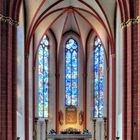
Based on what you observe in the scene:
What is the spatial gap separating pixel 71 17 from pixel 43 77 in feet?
17.8

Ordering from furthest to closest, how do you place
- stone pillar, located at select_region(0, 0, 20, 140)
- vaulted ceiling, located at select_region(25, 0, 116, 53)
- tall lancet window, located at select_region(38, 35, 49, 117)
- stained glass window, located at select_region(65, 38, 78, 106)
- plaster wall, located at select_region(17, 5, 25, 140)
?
stained glass window, located at select_region(65, 38, 78, 106) < tall lancet window, located at select_region(38, 35, 49, 117) < vaulted ceiling, located at select_region(25, 0, 116, 53) < plaster wall, located at select_region(17, 5, 25, 140) < stone pillar, located at select_region(0, 0, 20, 140)

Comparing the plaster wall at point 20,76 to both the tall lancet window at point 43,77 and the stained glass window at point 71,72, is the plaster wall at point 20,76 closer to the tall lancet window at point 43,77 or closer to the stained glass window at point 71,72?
the tall lancet window at point 43,77

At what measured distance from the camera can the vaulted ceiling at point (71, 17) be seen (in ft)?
90.6

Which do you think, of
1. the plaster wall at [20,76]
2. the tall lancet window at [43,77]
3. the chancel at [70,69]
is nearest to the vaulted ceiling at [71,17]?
the chancel at [70,69]

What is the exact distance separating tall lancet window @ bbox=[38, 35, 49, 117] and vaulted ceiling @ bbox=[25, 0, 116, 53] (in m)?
1.31

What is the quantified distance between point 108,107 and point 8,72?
12.8 meters

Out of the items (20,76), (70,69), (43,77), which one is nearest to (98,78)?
(70,69)

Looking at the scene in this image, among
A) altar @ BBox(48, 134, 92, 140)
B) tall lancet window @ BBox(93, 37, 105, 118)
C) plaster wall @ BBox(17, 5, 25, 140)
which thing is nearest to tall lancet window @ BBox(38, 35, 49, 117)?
tall lancet window @ BBox(93, 37, 105, 118)

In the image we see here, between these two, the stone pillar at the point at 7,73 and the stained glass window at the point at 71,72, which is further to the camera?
the stained glass window at the point at 71,72

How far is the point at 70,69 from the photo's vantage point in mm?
35156

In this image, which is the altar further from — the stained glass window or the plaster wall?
the stained glass window

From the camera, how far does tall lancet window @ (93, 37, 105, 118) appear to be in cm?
3334

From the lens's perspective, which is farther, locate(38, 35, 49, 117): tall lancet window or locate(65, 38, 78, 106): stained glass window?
locate(65, 38, 78, 106): stained glass window

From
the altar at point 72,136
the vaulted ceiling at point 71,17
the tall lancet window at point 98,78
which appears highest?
the vaulted ceiling at point 71,17
